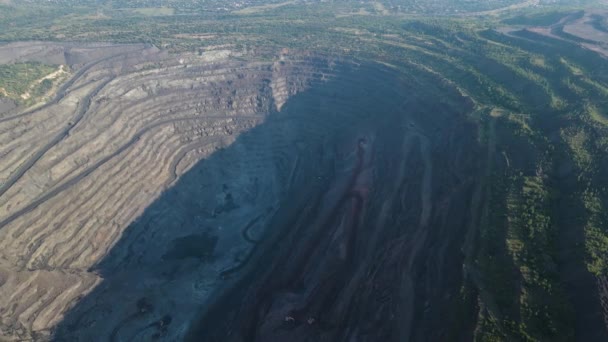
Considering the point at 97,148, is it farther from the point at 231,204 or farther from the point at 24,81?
the point at 231,204

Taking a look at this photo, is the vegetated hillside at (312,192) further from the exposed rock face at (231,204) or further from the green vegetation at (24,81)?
the green vegetation at (24,81)

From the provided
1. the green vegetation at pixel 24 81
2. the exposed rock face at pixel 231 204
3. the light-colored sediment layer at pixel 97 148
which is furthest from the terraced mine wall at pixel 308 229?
the green vegetation at pixel 24 81

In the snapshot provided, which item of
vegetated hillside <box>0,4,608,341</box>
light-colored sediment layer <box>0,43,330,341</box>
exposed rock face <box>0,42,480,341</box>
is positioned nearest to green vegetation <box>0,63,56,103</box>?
vegetated hillside <box>0,4,608,341</box>

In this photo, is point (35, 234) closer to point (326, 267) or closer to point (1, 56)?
point (326, 267)

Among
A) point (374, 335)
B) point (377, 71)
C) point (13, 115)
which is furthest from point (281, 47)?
point (374, 335)

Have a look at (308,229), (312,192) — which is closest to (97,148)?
(312,192)

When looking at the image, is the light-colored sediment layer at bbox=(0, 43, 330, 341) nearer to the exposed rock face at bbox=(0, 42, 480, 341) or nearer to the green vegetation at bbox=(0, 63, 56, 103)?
the exposed rock face at bbox=(0, 42, 480, 341)
